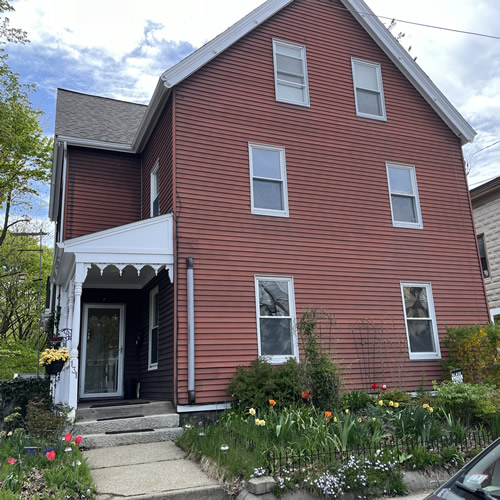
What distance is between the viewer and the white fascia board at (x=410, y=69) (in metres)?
13.4

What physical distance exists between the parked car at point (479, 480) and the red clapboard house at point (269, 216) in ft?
21.5

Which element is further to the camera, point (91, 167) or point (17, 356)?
point (17, 356)

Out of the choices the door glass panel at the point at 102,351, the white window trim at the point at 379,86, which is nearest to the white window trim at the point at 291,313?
the door glass panel at the point at 102,351

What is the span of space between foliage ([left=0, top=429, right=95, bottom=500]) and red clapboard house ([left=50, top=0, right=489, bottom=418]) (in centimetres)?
196

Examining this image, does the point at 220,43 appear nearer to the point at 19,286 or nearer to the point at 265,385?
the point at 265,385

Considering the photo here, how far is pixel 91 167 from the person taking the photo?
13.2 metres

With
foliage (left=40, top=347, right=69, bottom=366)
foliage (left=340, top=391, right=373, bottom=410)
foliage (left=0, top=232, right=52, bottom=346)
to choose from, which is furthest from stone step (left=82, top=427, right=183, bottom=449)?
foliage (left=0, top=232, right=52, bottom=346)

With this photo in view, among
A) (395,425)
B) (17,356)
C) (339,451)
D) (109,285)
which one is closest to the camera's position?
(339,451)

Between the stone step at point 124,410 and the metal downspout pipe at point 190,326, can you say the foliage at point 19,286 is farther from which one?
the stone step at point 124,410

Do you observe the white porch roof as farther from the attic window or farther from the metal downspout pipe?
the attic window

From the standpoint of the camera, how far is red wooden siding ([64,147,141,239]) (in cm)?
1284

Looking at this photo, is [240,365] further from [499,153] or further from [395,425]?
[499,153]

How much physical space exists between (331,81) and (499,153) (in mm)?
9264

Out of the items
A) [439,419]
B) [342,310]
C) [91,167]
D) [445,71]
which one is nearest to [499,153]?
[445,71]
